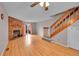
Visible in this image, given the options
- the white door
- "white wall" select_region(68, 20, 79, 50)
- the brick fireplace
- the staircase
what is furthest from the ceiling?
the brick fireplace

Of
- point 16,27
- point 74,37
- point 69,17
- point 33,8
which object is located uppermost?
point 33,8

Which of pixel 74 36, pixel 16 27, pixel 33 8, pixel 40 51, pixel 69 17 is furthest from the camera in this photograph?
pixel 16 27

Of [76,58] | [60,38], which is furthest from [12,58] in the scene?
[60,38]

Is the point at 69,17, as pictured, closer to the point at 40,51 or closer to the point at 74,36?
the point at 74,36

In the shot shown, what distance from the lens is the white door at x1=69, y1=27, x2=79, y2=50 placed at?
16.6 feet

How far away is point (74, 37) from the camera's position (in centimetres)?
528

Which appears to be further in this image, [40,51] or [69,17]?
[69,17]

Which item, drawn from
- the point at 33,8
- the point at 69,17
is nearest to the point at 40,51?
the point at 33,8

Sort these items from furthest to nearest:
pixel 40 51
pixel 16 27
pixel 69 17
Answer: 1. pixel 16 27
2. pixel 69 17
3. pixel 40 51

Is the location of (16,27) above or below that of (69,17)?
below

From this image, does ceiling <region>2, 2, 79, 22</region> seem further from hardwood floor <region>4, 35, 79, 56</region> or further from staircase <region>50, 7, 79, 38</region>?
hardwood floor <region>4, 35, 79, 56</region>

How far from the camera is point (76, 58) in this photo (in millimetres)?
1371

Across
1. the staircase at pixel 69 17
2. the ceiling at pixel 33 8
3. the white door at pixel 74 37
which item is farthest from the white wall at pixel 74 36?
the ceiling at pixel 33 8

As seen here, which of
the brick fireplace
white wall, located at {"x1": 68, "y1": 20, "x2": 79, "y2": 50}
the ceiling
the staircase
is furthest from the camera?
the brick fireplace
